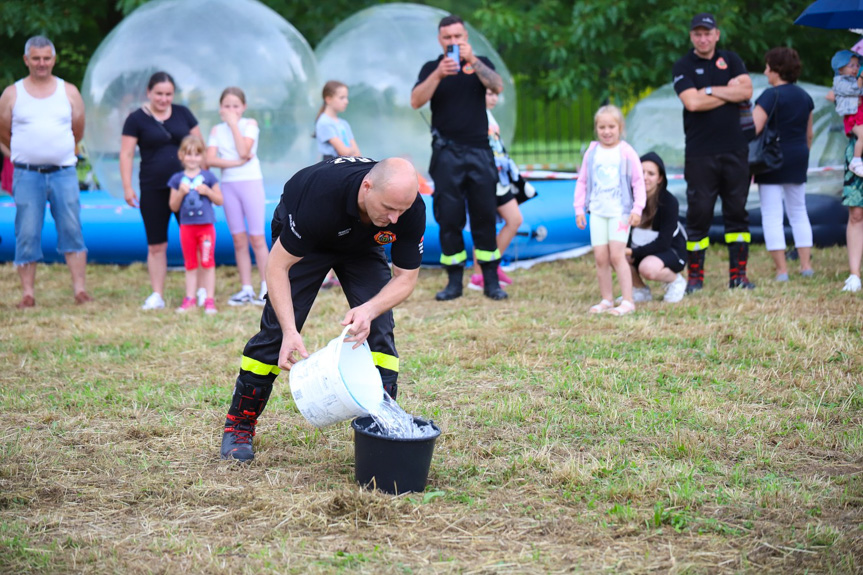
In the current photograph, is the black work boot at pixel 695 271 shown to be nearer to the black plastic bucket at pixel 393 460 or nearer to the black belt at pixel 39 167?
the black plastic bucket at pixel 393 460

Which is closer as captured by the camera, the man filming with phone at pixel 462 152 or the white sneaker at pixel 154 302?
the man filming with phone at pixel 462 152

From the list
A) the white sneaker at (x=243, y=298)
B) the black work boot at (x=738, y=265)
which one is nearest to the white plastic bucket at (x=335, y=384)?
the white sneaker at (x=243, y=298)

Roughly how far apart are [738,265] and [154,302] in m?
5.26

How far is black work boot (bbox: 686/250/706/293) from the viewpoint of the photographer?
326 inches

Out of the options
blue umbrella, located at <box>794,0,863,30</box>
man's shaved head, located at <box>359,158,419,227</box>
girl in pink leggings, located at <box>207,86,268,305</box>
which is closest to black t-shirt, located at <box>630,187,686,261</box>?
blue umbrella, located at <box>794,0,863,30</box>

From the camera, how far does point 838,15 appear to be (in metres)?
7.99

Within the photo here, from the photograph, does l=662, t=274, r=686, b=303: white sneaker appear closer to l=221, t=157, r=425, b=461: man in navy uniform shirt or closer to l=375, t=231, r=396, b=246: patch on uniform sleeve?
l=221, t=157, r=425, b=461: man in navy uniform shirt

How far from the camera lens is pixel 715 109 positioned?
26.1 feet

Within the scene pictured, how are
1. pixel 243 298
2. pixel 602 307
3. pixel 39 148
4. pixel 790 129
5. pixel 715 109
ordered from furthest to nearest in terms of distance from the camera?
1. pixel 790 129
2. pixel 243 298
3. pixel 39 148
4. pixel 715 109
5. pixel 602 307

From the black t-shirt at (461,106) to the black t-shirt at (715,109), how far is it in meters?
1.73

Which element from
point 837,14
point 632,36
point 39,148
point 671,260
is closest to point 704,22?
point 837,14

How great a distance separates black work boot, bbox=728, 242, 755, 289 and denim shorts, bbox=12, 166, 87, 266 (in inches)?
234

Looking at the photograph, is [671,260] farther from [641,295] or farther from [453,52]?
[453,52]

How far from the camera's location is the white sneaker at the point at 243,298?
8594 millimetres
